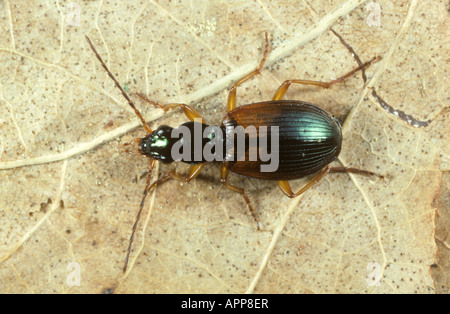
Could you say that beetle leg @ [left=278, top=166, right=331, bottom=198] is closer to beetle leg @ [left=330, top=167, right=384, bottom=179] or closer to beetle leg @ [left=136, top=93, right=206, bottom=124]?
beetle leg @ [left=330, top=167, right=384, bottom=179]

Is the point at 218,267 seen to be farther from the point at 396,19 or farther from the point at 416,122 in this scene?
the point at 396,19

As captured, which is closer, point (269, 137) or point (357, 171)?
point (269, 137)

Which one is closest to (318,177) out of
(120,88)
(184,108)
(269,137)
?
(269,137)

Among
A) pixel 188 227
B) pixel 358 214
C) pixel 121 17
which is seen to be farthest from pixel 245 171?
pixel 121 17

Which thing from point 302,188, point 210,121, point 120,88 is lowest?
point 302,188

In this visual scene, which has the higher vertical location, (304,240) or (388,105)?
(388,105)

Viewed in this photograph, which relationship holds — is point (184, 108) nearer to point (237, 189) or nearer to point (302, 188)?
point (237, 189)

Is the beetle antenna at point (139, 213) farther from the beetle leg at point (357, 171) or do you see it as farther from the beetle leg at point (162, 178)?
the beetle leg at point (357, 171)
